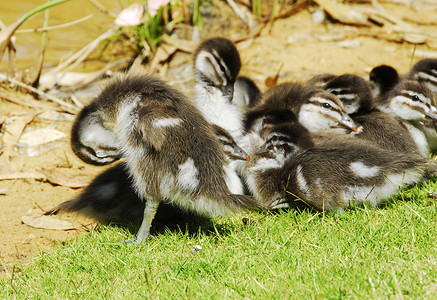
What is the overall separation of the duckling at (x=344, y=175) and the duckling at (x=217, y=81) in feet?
3.16

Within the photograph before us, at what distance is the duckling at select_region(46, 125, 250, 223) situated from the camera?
4.28 meters

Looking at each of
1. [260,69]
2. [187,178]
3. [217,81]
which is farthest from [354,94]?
[260,69]

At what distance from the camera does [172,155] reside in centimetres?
354

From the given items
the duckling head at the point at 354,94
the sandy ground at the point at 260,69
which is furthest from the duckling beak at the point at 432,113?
the sandy ground at the point at 260,69

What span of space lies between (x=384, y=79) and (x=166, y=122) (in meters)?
2.72

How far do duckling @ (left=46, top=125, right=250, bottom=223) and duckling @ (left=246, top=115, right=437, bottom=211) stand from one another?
1.33ft

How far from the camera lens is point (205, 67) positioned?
511cm

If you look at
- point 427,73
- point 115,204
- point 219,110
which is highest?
point 427,73

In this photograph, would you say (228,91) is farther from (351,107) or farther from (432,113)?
(432,113)

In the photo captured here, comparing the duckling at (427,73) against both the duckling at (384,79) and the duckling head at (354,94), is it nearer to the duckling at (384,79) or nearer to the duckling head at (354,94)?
the duckling at (384,79)

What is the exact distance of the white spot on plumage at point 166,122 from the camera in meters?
3.50

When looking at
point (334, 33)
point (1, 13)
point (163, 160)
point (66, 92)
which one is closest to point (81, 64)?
point (66, 92)

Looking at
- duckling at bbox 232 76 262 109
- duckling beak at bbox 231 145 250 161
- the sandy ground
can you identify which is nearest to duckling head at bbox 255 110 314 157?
duckling beak at bbox 231 145 250 161

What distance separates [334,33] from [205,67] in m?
3.54
